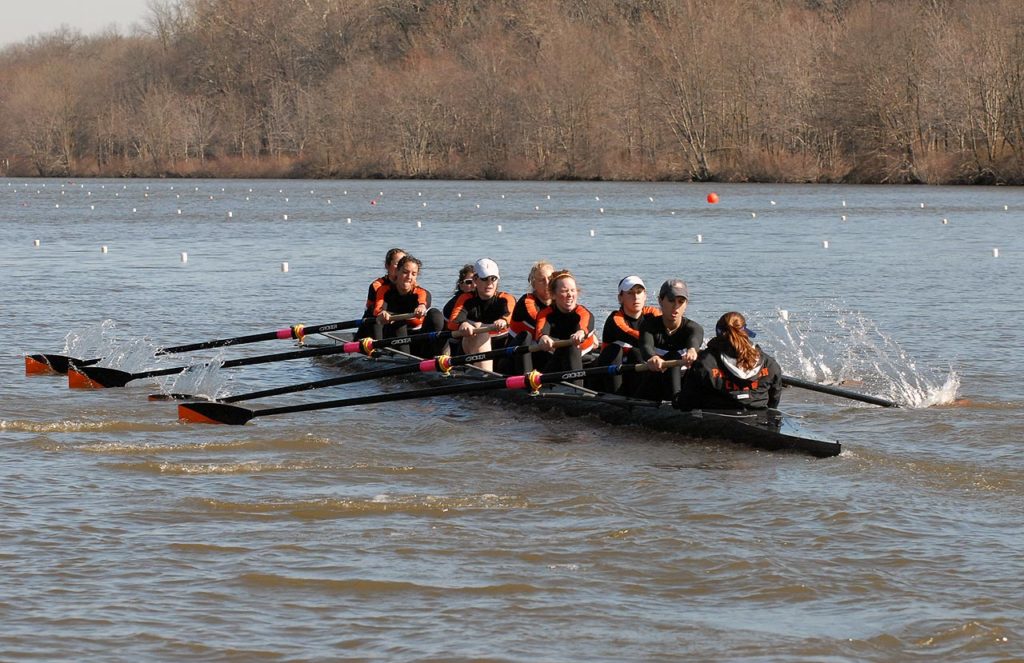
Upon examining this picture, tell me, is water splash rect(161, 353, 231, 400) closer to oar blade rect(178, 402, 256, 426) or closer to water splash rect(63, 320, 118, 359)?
oar blade rect(178, 402, 256, 426)

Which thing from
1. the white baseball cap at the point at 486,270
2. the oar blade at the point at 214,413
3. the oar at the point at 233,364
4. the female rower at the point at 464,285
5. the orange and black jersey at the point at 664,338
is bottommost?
the oar blade at the point at 214,413

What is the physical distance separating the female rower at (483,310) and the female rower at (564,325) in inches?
37.2

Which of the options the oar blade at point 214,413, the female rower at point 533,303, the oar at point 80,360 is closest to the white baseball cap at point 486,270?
the female rower at point 533,303

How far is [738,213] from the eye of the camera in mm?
41500

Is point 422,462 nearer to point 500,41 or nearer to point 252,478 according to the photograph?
point 252,478

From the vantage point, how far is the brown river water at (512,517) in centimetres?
666

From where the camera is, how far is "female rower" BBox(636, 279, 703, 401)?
10.5 meters

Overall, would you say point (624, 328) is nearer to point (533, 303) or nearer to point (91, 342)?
point (533, 303)

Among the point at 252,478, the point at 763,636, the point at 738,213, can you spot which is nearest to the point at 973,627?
the point at 763,636

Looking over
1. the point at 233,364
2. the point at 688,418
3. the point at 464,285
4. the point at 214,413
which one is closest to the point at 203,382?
the point at 233,364

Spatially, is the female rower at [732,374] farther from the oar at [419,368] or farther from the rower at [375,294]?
the rower at [375,294]

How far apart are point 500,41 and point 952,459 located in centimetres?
7327

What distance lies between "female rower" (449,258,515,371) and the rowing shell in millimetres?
605

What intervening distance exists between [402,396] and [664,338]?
2042 millimetres
